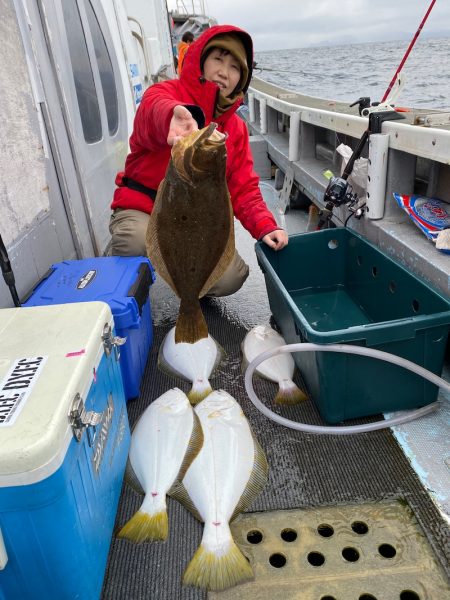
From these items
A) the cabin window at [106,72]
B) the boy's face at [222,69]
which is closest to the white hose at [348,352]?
the boy's face at [222,69]

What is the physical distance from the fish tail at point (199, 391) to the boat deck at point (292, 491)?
150mm

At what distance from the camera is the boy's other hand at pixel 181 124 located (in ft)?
6.27

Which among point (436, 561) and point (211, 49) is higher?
point (211, 49)

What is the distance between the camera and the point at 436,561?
1511 millimetres

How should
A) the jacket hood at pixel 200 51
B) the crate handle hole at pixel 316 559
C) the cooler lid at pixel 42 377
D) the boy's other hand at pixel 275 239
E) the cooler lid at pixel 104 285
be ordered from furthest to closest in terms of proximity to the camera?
the boy's other hand at pixel 275 239 < the jacket hood at pixel 200 51 < the cooler lid at pixel 104 285 < the crate handle hole at pixel 316 559 < the cooler lid at pixel 42 377

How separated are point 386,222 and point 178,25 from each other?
19058 millimetres

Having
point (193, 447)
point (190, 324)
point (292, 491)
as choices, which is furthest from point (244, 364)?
point (292, 491)

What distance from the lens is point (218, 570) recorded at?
4.85 ft

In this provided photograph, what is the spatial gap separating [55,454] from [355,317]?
226 centimetres

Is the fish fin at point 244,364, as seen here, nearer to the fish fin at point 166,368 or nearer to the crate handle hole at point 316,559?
the fish fin at point 166,368

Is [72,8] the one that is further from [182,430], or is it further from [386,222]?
[182,430]

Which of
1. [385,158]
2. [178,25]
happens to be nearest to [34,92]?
[385,158]

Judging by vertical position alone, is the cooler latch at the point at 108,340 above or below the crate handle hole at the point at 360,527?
above

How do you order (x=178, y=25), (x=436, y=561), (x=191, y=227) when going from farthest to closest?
(x=178, y=25)
(x=191, y=227)
(x=436, y=561)
